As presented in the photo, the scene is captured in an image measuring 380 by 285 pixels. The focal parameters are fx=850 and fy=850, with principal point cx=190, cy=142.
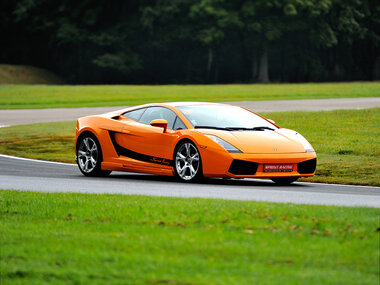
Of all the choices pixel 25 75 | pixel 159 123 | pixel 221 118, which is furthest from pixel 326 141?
pixel 25 75

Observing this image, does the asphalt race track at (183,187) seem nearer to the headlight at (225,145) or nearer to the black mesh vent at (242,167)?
the black mesh vent at (242,167)

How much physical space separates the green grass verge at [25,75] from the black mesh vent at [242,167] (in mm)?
56196

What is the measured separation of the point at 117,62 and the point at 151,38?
4541 mm

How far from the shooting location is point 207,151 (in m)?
12.8

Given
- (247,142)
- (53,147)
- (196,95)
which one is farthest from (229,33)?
(247,142)

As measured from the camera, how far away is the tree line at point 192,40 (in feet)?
241

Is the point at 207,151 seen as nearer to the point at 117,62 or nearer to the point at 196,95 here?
the point at 196,95

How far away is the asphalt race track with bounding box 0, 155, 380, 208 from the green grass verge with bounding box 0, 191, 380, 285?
4.17 feet

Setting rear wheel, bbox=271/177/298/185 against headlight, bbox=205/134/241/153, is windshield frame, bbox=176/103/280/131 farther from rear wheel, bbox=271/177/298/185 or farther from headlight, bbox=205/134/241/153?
rear wheel, bbox=271/177/298/185

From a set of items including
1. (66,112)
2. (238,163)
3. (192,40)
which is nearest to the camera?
(238,163)

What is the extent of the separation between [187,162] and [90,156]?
2264 mm

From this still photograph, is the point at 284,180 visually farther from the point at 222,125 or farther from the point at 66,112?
the point at 66,112

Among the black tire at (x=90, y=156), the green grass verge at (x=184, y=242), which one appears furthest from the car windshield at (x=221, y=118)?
the green grass verge at (x=184, y=242)

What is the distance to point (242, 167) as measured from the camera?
41.9ft
